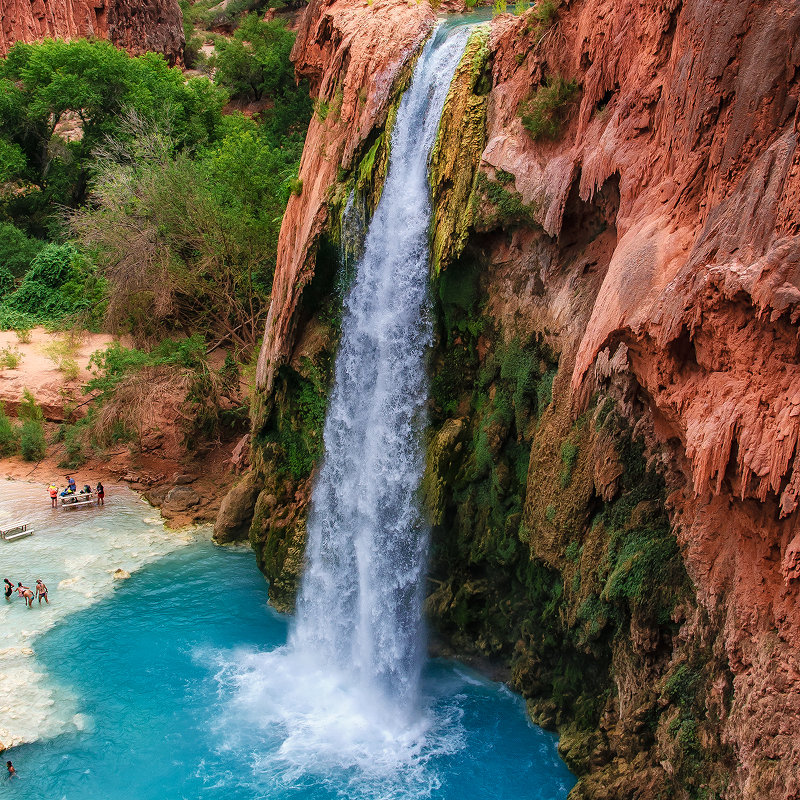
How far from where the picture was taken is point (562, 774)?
12250 mm

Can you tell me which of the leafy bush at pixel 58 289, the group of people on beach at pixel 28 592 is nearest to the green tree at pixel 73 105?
the leafy bush at pixel 58 289

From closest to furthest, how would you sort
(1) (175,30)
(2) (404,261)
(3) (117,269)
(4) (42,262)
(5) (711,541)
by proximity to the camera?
(5) (711,541) → (2) (404,261) → (3) (117,269) → (4) (42,262) → (1) (175,30)

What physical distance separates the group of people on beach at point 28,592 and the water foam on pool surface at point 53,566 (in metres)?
0.15

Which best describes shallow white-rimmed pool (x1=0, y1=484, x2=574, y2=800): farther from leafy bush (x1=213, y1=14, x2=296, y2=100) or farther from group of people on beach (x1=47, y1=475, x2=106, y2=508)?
leafy bush (x1=213, y1=14, x2=296, y2=100)

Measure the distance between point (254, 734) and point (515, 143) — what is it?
11.3 m

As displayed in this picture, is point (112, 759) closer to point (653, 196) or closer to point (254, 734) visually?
point (254, 734)

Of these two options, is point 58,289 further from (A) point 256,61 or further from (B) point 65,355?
(A) point 256,61

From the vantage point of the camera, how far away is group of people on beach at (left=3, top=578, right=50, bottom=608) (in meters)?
17.1

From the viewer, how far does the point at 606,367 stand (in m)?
11.1

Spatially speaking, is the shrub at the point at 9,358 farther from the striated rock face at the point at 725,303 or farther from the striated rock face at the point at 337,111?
the striated rock face at the point at 725,303

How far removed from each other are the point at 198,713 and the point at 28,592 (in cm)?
591

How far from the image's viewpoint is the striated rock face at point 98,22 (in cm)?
3756

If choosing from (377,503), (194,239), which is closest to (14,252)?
(194,239)

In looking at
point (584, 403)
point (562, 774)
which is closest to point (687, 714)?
point (562, 774)
